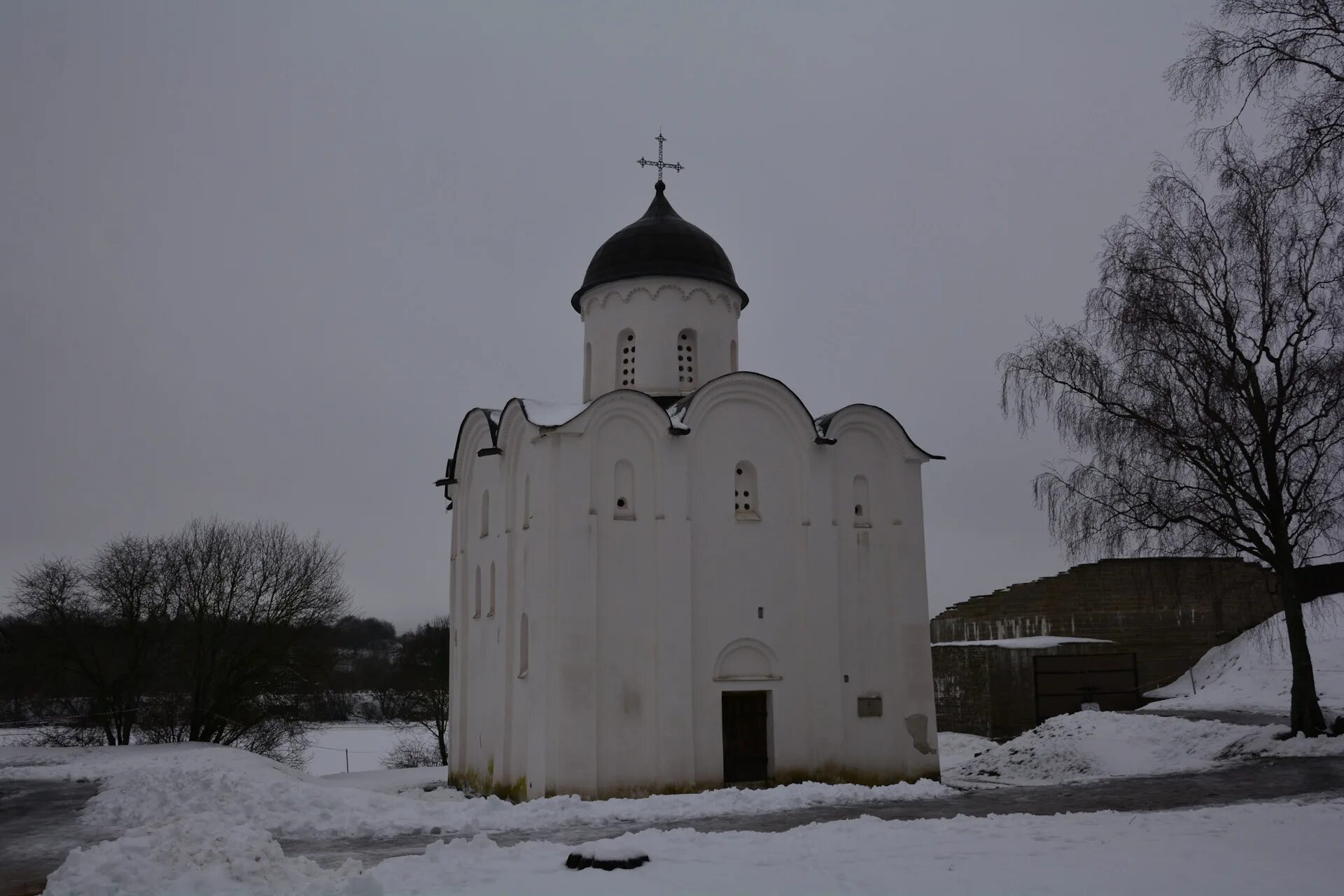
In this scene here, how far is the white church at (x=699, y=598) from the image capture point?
15.5 m

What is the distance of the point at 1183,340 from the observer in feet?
50.3

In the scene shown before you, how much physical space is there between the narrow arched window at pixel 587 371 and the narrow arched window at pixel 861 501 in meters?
5.63

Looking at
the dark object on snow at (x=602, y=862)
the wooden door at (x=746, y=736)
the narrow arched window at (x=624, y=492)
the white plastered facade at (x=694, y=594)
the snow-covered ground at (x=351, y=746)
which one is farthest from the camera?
the snow-covered ground at (x=351, y=746)

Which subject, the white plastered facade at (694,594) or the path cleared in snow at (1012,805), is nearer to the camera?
the path cleared in snow at (1012,805)

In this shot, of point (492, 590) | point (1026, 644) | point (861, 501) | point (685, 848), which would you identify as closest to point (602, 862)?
point (685, 848)

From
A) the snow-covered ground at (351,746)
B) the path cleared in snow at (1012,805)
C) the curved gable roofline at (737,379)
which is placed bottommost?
the snow-covered ground at (351,746)

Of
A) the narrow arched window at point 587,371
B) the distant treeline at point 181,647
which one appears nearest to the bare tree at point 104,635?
the distant treeline at point 181,647

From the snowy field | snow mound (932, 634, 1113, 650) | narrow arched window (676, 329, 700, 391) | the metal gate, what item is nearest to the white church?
narrow arched window (676, 329, 700, 391)

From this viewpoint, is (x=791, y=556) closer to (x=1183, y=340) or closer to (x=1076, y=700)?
(x=1183, y=340)

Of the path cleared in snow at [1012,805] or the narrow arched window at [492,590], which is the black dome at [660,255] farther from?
the path cleared in snow at [1012,805]

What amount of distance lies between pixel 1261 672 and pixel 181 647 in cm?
2784

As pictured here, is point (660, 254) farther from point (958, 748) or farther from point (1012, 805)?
point (958, 748)

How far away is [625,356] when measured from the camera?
19.9 meters

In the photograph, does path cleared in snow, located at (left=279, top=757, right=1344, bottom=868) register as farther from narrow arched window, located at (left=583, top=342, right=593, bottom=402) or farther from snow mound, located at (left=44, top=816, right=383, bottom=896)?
narrow arched window, located at (left=583, top=342, right=593, bottom=402)
